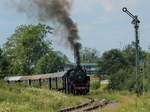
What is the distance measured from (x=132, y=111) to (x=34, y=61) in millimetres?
96589

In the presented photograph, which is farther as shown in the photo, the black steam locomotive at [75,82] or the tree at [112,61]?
the tree at [112,61]

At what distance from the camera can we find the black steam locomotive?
44125 mm

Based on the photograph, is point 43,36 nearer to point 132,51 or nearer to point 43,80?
point 132,51

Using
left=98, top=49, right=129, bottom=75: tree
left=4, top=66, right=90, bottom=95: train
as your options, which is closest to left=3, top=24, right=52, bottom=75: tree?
left=98, top=49, right=129, bottom=75: tree

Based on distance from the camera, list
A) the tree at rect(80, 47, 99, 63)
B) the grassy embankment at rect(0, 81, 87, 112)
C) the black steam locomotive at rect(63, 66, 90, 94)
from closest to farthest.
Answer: the grassy embankment at rect(0, 81, 87, 112)
the black steam locomotive at rect(63, 66, 90, 94)
the tree at rect(80, 47, 99, 63)

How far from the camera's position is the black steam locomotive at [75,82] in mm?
44125

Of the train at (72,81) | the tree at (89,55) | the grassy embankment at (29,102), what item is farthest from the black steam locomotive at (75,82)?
the tree at (89,55)

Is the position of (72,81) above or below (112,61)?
below

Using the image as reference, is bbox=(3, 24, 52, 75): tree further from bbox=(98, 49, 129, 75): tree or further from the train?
the train

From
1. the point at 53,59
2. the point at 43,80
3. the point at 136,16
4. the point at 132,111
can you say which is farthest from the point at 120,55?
the point at 132,111

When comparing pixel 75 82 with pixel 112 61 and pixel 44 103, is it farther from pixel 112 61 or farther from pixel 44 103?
pixel 112 61

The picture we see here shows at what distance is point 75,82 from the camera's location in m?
44.2

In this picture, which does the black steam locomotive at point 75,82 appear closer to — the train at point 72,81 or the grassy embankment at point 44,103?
the train at point 72,81

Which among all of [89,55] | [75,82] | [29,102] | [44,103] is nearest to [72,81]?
[75,82]
